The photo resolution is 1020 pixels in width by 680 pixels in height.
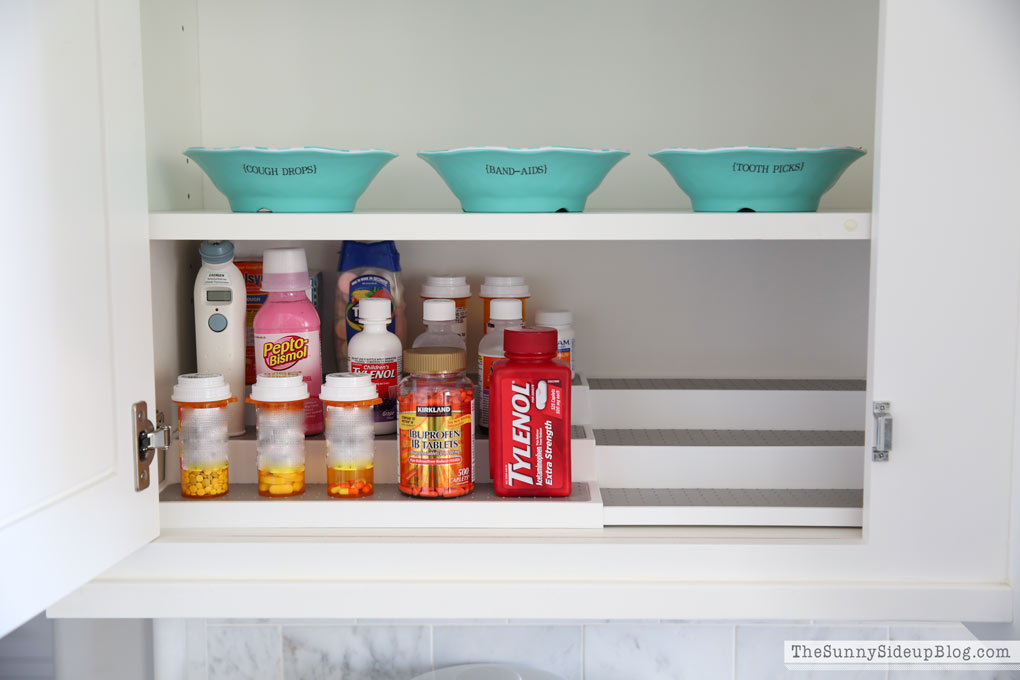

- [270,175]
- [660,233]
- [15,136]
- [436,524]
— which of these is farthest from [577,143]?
[15,136]

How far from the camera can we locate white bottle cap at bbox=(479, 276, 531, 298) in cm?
107

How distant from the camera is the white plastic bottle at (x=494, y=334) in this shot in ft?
3.33

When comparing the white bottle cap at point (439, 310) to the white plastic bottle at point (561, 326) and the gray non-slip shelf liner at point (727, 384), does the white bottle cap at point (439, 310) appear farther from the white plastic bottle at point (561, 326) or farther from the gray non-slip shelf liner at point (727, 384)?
the gray non-slip shelf liner at point (727, 384)

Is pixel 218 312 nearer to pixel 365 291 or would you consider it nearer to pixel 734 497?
pixel 365 291

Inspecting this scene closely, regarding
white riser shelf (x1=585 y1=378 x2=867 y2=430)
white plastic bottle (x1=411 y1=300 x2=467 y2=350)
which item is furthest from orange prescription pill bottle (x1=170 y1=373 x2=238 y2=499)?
white riser shelf (x1=585 y1=378 x2=867 y2=430)

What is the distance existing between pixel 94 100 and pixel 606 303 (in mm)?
663

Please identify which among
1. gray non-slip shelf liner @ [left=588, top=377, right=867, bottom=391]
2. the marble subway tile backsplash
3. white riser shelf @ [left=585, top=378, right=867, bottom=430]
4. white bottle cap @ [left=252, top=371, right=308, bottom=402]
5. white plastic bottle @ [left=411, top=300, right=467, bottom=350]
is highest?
white plastic bottle @ [left=411, top=300, right=467, bottom=350]

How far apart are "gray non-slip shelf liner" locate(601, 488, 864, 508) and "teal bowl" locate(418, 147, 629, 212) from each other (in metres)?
0.31

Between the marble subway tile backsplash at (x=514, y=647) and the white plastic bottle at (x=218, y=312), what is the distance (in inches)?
16.5

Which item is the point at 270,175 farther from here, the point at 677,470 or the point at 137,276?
the point at 677,470

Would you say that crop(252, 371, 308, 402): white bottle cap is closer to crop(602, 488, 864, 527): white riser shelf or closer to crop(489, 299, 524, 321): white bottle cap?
crop(489, 299, 524, 321): white bottle cap

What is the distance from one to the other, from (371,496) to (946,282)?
0.60m

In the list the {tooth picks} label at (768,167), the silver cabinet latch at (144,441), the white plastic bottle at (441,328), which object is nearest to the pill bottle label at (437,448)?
the white plastic bottle at (441,328)

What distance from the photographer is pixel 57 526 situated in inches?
26.9
